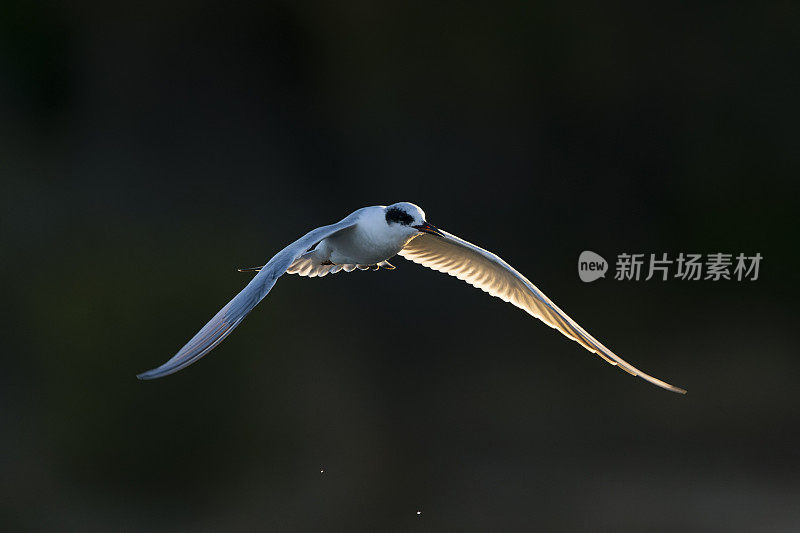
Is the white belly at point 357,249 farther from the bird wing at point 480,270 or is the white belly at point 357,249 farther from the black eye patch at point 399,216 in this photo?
the bird wing at point 480,270

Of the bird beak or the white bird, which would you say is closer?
the white bird

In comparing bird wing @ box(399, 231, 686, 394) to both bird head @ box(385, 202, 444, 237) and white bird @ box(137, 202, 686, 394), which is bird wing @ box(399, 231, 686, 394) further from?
bird head @ box(385, 202, 444, 237)

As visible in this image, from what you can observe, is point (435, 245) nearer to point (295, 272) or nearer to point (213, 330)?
point (295, 272)

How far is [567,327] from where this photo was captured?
1950 mm

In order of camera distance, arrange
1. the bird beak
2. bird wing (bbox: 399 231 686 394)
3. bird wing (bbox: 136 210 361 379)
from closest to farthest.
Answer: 1. bird wing (bbox: 136 210 361 379)
2. the bird beak
3. bird wing (bbox: 399 231 686 394)

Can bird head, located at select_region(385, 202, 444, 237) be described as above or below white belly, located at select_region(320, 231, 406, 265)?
above

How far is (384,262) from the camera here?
1943 millimetres

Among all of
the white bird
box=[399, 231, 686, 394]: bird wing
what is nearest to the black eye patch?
the white bird

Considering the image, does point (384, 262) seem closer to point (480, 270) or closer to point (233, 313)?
Result: point (480, 270)

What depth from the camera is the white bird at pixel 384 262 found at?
1366mm

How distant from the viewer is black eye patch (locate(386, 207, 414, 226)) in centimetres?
166

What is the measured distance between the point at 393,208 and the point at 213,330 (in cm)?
51

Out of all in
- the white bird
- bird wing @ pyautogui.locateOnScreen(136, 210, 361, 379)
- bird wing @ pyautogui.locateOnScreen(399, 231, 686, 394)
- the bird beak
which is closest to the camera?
bird wing @ pyautogui.locateOnScreen(136, 210, 361, 379)

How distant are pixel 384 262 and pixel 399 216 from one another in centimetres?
29
